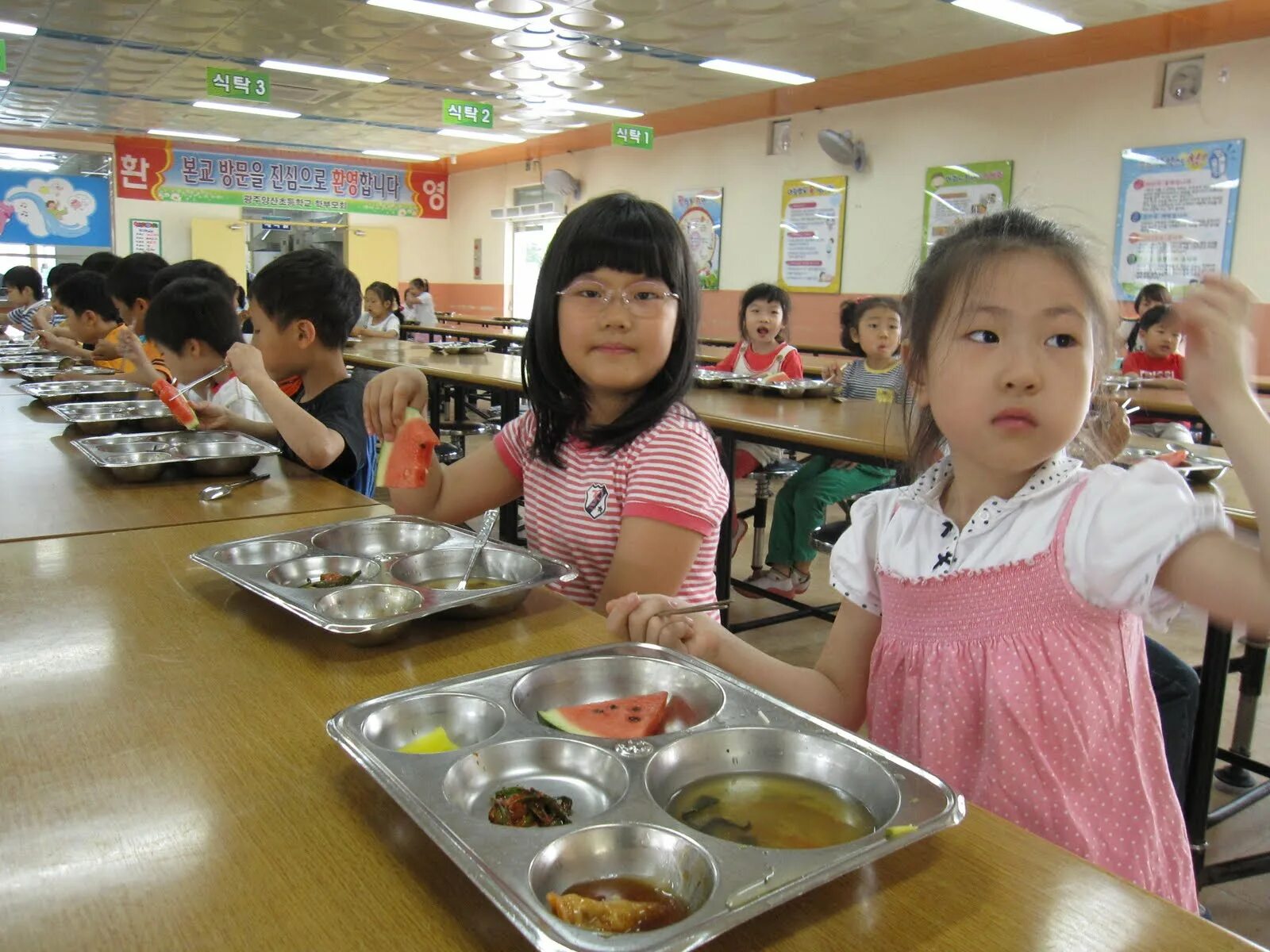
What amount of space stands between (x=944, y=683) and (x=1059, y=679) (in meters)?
0.11

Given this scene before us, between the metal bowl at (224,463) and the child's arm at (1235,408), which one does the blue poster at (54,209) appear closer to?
the metal bowl at (224,463)

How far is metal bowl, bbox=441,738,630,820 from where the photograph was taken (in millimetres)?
676

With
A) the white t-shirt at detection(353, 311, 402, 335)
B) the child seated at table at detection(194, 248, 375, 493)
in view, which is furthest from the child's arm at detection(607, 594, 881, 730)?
the white t-shirt at detection(353, 311, 402, 335)

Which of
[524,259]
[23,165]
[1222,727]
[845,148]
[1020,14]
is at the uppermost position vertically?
[1020,14]

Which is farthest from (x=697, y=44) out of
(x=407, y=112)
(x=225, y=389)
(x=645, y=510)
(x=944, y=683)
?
(x=944, y=683)

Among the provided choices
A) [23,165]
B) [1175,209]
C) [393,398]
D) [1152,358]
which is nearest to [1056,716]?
[393,398]

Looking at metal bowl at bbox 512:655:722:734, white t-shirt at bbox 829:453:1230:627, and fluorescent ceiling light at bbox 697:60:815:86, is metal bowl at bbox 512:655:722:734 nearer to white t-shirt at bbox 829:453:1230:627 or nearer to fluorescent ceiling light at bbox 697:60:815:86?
white t-shirt at bbox 829:453:1230:627

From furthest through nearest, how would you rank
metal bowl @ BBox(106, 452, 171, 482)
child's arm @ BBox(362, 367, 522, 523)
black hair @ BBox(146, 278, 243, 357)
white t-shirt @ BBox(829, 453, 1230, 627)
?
1. black hair @ BBox(146, 278, 243, 357)
2. metal bowl @ BBox(106, 452, 171, 482)
3. child's arm @ BBox(362, 367, 522, 523)
4. white t-shirt @ BBox(829, 453, 1230, 627)

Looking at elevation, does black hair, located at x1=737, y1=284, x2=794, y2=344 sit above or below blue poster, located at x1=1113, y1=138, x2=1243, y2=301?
below

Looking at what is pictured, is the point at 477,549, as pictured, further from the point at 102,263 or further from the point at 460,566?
the point at 102,263

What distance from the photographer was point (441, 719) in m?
0.78

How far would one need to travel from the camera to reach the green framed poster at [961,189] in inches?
255

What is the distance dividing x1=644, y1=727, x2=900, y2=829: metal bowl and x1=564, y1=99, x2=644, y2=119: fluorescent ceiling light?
8.11 metres

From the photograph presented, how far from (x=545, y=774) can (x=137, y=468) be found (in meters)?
1.32
